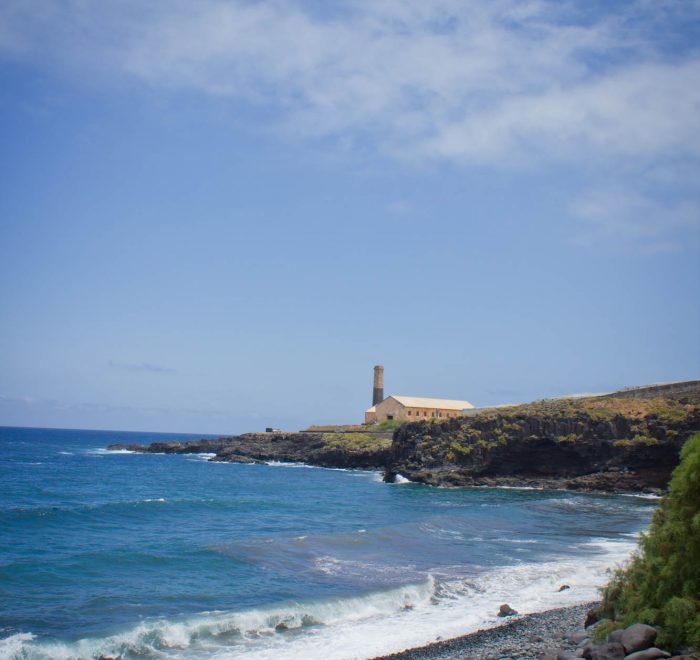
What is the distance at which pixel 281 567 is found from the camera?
26.2 m

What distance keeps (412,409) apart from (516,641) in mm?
88379

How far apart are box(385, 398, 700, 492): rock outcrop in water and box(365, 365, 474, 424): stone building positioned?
117ft

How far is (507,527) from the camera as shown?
36.7m

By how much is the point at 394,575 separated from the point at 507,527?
44.6 feet

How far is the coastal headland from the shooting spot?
5550cm

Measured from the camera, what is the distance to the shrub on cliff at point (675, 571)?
1159 cm

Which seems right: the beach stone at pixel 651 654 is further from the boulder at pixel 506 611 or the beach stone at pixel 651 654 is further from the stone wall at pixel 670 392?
the stone wall at pixel 670 392

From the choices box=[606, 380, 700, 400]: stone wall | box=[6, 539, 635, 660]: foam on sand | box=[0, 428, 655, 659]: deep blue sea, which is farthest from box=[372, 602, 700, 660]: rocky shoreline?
box=[606, 380, 700, 400]: stone wall

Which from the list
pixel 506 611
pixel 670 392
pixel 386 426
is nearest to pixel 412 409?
pixel 386 426

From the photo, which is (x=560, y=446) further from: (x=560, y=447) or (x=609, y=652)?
(x=609, y=652)

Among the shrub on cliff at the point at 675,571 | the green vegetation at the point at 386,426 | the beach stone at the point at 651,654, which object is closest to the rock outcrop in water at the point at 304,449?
the green vegetation at the point at 386,426

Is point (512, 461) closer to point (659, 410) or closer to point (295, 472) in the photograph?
point (659, 410)

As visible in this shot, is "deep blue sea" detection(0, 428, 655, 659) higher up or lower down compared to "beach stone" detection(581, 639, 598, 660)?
lower down

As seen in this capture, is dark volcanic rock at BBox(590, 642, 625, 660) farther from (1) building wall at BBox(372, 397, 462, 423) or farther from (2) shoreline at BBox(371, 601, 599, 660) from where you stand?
(1) building wall at BBox(372, 397, 462, 423)
